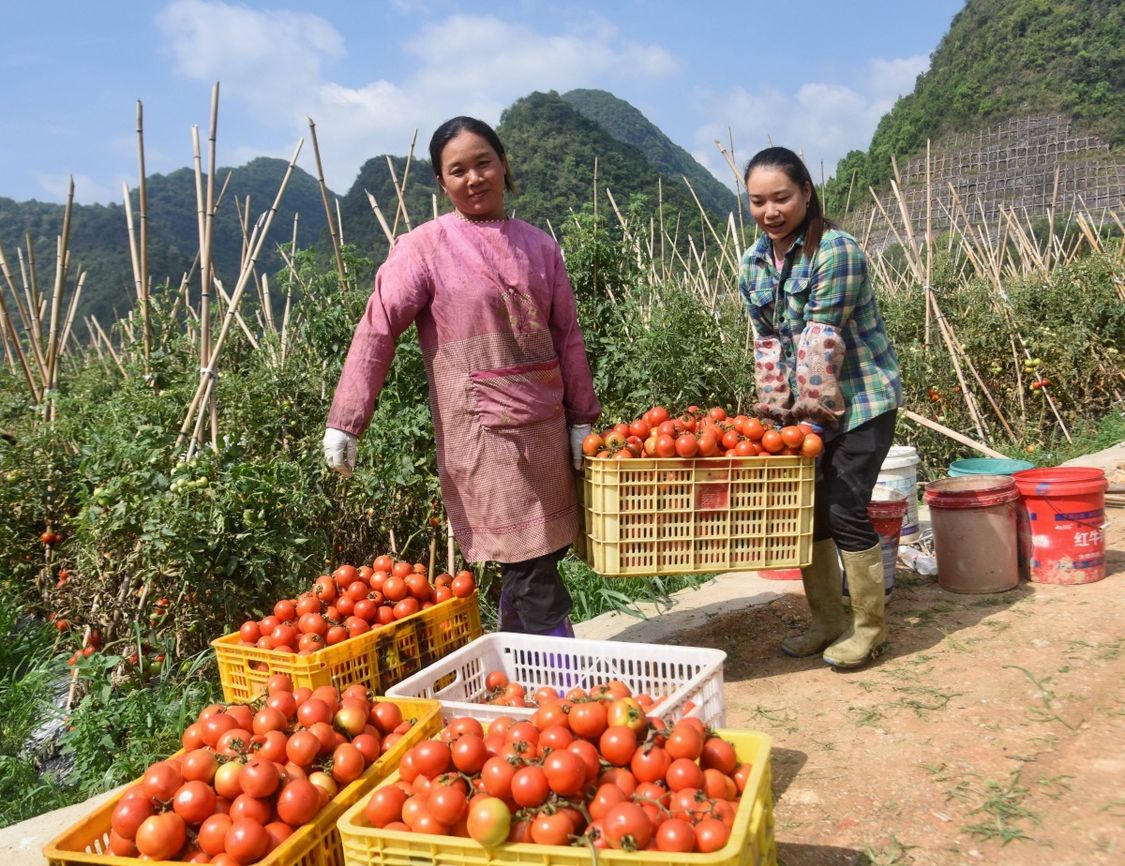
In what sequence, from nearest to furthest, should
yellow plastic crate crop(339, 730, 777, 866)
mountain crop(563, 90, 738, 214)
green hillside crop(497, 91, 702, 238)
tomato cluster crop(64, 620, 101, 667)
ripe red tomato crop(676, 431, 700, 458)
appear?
yellow plastic crate crop(339, 730, 777, 866)
ripe red tomato crop(676, 431, 700, 458)
tomato cluster crop(64, 620, 101, 667)
green hillside crop(497, 91, 702, 238)
mountain crop(563, 90, 738, 214)

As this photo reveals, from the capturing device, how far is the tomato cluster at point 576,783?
1479mm

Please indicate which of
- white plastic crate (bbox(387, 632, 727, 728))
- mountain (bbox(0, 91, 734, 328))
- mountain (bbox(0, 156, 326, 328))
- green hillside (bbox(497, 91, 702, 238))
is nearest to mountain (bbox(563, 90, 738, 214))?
mountain (bbox(0, 91, 734, 328))

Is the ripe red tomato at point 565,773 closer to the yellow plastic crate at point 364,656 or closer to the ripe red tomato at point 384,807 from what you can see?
the ripe red tomato at point 384,807

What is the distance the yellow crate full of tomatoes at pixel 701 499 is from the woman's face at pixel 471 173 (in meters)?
0.84

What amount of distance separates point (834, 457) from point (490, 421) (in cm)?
119

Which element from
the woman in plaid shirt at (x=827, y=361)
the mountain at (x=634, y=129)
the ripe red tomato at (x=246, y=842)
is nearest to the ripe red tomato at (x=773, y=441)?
the woman in plaid shirt at (x=827, y=361)

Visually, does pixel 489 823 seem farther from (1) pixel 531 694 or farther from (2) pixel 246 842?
(1) pixel 531 694

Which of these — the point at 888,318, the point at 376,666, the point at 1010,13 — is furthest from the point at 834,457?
the point at 1010,13

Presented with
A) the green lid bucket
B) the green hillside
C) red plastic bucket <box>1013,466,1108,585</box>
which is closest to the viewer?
red plastic bucket <box>1013,466,1108,585</box>

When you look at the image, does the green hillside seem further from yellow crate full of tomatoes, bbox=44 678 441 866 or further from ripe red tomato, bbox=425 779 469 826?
ripe red tomato, bbox=425 779 469 826

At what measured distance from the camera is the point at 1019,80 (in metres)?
38.8

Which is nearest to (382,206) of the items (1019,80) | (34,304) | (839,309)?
(34,304)

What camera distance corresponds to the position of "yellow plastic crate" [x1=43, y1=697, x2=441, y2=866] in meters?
1.65

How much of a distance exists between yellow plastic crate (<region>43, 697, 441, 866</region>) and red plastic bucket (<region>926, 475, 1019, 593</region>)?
2.72m
